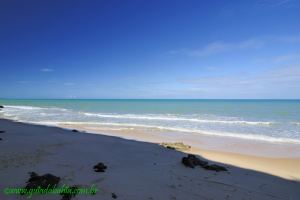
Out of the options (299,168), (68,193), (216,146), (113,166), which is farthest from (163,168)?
(216,146)

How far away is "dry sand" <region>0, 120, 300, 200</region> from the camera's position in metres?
4.73

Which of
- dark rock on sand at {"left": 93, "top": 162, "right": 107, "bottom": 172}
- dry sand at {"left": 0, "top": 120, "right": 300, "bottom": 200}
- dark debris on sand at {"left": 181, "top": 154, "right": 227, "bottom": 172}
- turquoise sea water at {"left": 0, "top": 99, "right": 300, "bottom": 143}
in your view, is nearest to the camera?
dry sand at {"left": 0, "top": 120, "right": 300, "bottom": 200}

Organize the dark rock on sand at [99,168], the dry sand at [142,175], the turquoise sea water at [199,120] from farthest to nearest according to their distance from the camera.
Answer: the turquoise sea water at [199,120], the dark rock on sand at [99,168], the dry sand at [142,175]

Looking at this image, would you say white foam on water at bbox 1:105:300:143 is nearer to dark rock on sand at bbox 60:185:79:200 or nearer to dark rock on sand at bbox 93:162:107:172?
dark rock on sand at bbox 93:162:107:172

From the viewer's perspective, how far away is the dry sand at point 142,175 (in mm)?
4727

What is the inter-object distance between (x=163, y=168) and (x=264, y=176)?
114 inches

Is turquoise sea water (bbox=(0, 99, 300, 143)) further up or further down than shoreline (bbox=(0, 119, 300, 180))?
further up

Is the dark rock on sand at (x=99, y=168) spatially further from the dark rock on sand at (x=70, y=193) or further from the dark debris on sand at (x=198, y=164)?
the dark debris on sand at (x=198, y=164)

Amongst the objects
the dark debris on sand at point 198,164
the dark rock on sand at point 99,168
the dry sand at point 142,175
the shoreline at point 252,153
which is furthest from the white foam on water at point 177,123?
the dark rock on sand at point 99,168

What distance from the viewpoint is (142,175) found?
5676mm

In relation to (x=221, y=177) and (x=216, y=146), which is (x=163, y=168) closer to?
(x=221, y=177)

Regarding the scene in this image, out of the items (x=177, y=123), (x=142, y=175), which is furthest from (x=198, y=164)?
(x=177, y=123)

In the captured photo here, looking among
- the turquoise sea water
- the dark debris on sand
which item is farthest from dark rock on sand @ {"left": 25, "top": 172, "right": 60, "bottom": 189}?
the turquoise sea water

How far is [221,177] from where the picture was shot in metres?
5.96
